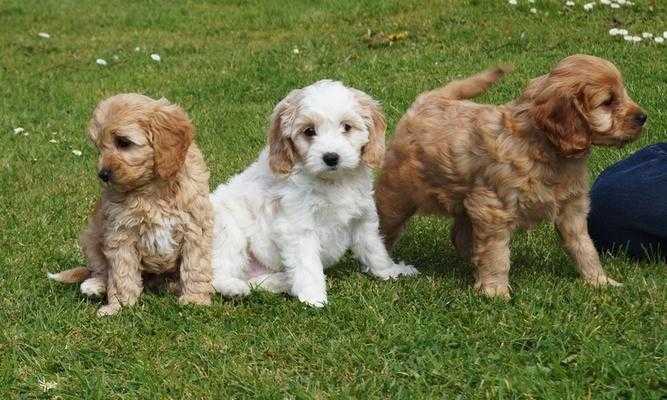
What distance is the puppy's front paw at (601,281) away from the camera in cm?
543

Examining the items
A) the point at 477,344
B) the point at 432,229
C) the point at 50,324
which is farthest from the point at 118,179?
the point at 432,229

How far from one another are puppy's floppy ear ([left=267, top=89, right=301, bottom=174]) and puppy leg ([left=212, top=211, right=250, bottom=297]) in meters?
0.53

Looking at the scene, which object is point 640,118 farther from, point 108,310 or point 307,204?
point 108,310

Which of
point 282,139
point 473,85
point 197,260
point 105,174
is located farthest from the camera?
point 473,85

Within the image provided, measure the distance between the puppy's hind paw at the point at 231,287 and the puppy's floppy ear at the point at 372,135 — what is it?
3.77 feet

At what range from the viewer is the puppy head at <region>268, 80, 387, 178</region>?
554 cm

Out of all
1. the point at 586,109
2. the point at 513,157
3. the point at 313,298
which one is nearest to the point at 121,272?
the point at 313,298

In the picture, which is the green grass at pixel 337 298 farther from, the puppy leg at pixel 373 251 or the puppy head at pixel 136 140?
the puppy head at pixel 136 140

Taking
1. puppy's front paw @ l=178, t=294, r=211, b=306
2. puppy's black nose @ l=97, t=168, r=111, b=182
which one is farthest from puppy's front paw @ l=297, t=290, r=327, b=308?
puppy's black nose @ l=97, t=168, r=111, b=182

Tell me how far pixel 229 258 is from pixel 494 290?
1764 mm

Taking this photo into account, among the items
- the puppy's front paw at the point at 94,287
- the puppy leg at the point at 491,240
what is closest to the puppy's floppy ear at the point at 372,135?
the puppy leg at the point at 491,240

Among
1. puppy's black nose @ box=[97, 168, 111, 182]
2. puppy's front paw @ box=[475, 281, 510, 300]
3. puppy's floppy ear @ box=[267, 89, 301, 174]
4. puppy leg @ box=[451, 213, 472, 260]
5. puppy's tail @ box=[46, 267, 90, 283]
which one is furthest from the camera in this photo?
puppy leg @ box=[451, 213, 472, 260]

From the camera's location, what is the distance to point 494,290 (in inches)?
215

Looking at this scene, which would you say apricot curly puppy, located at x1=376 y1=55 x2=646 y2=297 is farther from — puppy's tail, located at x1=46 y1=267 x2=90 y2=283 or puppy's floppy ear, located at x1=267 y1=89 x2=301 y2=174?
puppy's tail, located at x1=46 y1=267 x2=90 y2=283
